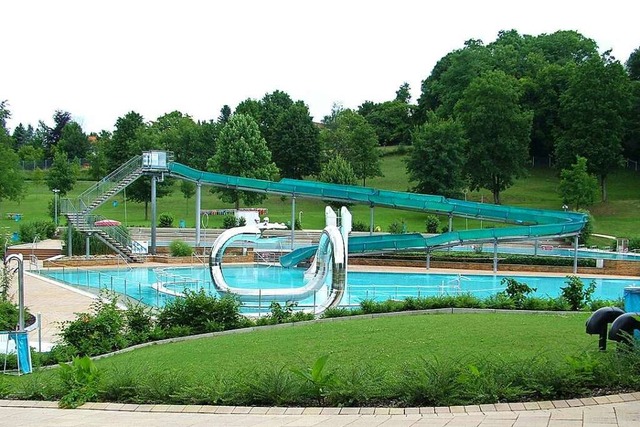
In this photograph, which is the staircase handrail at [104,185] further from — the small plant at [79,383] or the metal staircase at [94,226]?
the small plant at [79,383]

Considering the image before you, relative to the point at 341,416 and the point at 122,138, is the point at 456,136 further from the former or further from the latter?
the point at 341,416

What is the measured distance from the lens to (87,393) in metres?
9.84

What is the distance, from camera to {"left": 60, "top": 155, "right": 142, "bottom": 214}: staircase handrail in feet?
135

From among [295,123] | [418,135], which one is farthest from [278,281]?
[295,123]

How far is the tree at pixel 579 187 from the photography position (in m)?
53.3

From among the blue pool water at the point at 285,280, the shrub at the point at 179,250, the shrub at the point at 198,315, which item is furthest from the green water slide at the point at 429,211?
the shrub at the point at 198,315

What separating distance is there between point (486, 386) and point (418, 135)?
52.9 meters

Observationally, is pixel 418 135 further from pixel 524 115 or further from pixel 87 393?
pixel 87 393

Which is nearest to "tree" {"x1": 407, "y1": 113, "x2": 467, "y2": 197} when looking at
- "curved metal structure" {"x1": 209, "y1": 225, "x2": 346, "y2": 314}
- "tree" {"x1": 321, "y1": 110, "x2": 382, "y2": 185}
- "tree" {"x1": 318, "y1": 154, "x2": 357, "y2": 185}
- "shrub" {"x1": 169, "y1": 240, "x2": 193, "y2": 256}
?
"tree" {"x1": 318, "y1": 154, "x2": 357, "y2": 185}

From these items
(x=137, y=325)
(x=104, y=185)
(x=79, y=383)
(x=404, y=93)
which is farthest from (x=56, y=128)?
(x=79, y=383)

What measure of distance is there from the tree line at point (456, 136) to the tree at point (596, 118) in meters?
0.09

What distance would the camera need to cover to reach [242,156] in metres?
58.5

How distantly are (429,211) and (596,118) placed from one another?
28.9 m

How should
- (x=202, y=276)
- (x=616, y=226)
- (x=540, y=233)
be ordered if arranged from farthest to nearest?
(x=616, y=226) → (x=540, y=233) → (x=202, y=276)
